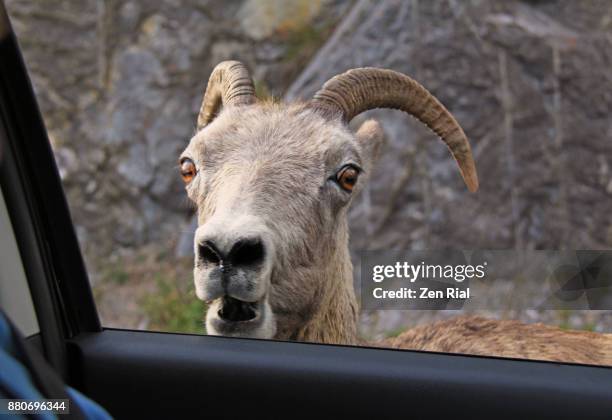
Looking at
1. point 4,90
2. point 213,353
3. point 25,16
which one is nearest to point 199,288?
point 213,353

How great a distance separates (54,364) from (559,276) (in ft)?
6.41

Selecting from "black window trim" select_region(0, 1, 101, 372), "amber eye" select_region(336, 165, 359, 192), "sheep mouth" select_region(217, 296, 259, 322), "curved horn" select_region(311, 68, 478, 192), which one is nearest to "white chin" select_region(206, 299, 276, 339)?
"sheep mouth" select_region(217, 296, 259, 322)

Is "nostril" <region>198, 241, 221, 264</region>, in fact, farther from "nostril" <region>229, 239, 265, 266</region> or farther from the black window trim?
the black window trim

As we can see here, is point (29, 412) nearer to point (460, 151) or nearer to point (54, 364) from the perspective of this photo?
point (54, 364)

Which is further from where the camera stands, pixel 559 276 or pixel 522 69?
pixel 522 69

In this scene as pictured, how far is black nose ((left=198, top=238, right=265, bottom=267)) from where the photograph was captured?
2129mm

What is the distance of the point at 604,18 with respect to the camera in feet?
11.8

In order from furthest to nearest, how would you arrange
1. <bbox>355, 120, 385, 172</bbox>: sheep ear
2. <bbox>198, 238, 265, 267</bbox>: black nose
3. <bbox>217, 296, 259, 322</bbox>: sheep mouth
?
<bbox>355, 120, 385, 172</bbox>: sheep ear < <bbox>217, 296, 259, 322</bbox>: sheep mouth < <bbox>198, 238, 265, 267</bbox>: black nose

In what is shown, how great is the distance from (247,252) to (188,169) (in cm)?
75

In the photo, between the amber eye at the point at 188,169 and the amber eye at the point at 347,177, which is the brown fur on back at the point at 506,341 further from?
the amber eye at the point at 188,169

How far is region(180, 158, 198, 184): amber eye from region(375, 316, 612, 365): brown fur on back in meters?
0.97

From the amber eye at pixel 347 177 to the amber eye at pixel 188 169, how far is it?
567mm

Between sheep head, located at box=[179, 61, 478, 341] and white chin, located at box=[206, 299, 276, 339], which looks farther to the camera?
white chin, located at box=[206, 299, 276, 339]

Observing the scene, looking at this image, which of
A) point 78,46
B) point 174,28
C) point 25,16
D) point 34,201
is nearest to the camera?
point 34,201
